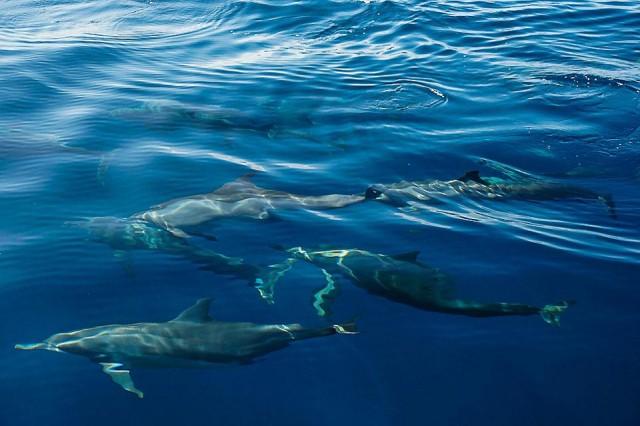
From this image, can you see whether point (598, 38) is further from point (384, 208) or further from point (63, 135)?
point (63, 135)

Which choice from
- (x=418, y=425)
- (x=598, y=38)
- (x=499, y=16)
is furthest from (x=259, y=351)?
(x=499, y=16)

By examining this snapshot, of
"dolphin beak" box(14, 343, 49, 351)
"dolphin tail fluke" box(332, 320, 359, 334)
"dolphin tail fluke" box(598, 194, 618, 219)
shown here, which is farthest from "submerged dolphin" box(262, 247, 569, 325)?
"dolphin tail fluke" box(598, 194, 618, 219)

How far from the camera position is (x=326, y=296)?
7.18 meters

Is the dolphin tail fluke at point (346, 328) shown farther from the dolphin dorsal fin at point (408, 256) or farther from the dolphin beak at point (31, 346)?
the dolphin beak at point (31, 346)

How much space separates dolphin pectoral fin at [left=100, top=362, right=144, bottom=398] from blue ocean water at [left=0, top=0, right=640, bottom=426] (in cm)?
7

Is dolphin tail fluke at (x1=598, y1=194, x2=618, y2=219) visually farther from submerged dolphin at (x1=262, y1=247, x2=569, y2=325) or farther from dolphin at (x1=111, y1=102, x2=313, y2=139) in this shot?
dolphin at (x1=111, y1=102, x2=313, y2=139)

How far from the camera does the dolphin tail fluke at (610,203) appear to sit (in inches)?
353

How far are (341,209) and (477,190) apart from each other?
1.90m

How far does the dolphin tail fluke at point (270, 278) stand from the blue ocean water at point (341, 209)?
0.13 meters

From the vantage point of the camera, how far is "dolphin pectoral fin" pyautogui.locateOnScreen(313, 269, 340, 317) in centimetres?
698

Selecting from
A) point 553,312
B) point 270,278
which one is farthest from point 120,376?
point 553,312

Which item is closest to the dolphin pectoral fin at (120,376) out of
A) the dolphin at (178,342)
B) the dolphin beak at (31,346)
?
the dolphin at (178,342)

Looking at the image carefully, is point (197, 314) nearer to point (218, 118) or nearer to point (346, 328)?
point (346, 328)

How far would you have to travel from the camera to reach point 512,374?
20.2 feet
